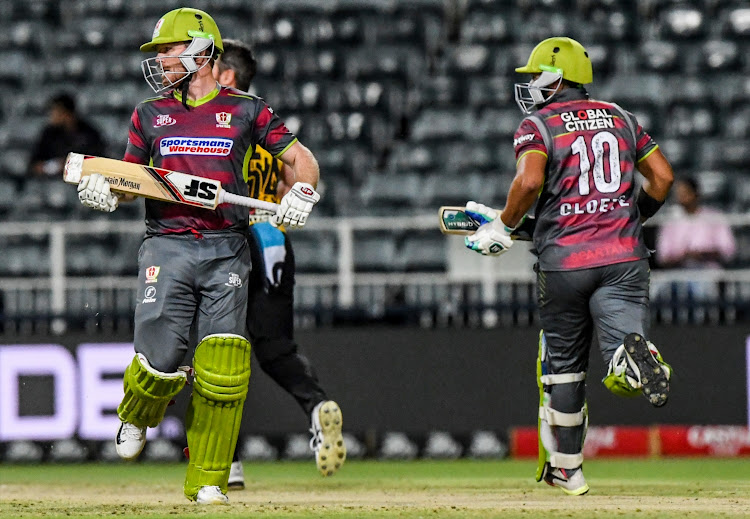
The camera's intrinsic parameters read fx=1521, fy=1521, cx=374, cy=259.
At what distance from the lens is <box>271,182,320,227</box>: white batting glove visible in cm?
717

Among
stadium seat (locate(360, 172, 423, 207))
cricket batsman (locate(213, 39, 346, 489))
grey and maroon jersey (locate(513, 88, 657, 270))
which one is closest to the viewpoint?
grey and maroon jersey (locate(513, 88, 657, 270))

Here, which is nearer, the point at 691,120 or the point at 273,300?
the point at 273,300

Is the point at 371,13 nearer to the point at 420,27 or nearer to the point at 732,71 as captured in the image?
the point at 420,27

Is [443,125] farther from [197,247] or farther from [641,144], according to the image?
[197,247]

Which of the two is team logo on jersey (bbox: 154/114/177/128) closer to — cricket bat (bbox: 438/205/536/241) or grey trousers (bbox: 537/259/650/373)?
cricket bat (bbox: 438/205/536/241)

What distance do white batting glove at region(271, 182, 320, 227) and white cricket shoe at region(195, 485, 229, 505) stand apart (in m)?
1.31

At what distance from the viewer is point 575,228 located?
756 centimetres

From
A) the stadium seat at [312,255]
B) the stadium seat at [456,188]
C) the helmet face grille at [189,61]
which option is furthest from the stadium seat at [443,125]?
the helmet face grille at [189,61]

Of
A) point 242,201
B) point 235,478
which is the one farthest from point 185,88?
point 235,478

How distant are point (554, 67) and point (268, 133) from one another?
4.99 feet

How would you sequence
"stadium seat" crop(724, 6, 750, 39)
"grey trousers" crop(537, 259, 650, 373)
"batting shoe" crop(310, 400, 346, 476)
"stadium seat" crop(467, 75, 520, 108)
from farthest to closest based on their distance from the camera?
A: 1. "stadium seat" crop(724, 6, 750, 39)
2. "stadium seat" crop(467, 75, 520, 108)
3. "batting shoe" crop(310, 400, 346, 476)
4. "grey trousers" crop(537, 259, 650, 373)

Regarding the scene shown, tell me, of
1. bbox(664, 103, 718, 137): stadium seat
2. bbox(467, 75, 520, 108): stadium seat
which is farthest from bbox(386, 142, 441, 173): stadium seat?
bbox(664, 103, 718, 137): stadium seat

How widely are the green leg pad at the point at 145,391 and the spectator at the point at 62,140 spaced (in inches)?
242

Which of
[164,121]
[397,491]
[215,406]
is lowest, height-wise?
[397,491]
